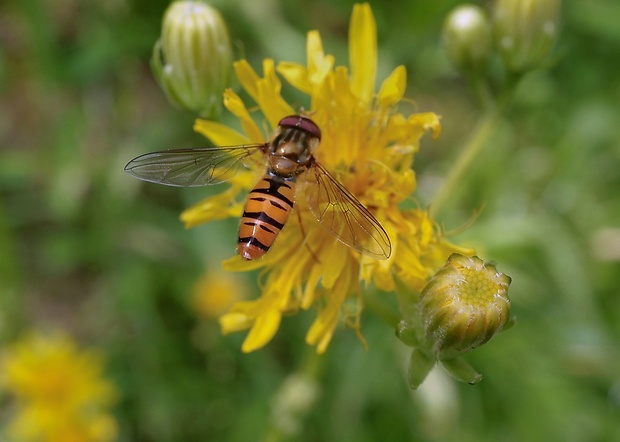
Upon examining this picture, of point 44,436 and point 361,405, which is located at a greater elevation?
point 361,405

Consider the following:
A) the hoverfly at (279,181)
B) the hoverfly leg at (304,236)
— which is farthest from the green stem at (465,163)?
the hoverfly at (279,181)

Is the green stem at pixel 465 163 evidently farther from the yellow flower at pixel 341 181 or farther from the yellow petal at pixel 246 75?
the yellow petal at pixel 246 75

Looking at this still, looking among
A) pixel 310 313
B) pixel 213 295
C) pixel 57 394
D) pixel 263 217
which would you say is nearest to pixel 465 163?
pixel 263 217

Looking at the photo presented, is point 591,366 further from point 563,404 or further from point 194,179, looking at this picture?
point 194,179

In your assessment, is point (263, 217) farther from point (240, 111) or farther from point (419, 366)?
point (419, 366)

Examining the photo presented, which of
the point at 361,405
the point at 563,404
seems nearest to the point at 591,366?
the point at 563,404

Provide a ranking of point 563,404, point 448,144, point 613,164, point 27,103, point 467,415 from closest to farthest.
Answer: point 563,404
point 467,415
point 613,164
point 448,144
point 27,103
